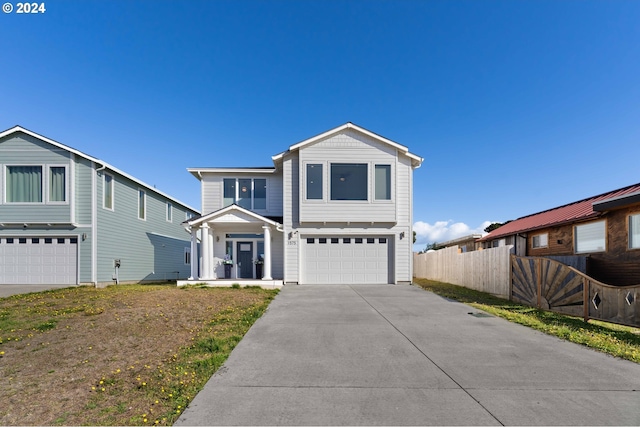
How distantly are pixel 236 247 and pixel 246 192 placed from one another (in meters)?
2.86

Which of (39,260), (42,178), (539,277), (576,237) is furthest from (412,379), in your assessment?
(42,178)

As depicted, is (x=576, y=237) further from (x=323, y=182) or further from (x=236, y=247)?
(x=236, y=247)

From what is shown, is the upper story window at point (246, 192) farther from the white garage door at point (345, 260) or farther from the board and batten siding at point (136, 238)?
the board and batten siding at point (136, 238)

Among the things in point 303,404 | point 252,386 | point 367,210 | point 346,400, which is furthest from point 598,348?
point 367,210

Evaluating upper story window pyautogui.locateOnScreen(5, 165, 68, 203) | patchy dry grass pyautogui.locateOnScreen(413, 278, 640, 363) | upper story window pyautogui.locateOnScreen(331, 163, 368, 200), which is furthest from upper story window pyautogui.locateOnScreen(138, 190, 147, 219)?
patchy dry grass pyautogui.locateOnScreen(413, 278, 640, 363)

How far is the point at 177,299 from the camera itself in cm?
1020

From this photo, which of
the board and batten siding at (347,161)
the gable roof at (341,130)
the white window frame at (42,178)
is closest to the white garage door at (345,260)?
the board and batten siding at (347,161)

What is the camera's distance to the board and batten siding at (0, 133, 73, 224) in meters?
14.3

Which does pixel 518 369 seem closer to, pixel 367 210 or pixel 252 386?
pixel 252 386

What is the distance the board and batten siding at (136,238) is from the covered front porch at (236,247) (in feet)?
12.4

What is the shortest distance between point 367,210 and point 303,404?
11805mm

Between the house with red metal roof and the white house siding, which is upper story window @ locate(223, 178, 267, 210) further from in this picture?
the house with red metal roof

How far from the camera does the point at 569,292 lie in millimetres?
8906

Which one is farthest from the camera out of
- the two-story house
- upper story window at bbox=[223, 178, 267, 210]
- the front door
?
upper story window at bbox=[223, 178, 267, 210]
